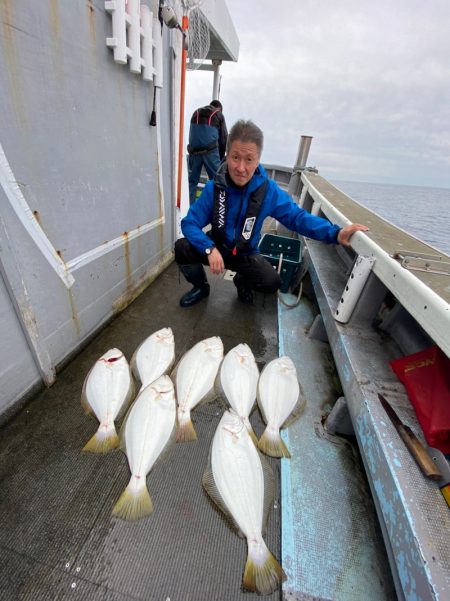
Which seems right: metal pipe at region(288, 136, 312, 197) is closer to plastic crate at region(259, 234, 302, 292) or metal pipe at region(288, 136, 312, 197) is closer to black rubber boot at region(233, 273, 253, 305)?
plastic crate at region(259, 234, 302, 292)

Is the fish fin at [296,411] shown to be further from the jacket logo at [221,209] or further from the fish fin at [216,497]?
the jacket logo at [221,209]

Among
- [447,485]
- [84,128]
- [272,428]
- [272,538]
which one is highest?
[84,128]

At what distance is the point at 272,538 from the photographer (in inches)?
53.6

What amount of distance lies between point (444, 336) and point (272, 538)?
123cm

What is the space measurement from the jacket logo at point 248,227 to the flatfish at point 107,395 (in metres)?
1.61

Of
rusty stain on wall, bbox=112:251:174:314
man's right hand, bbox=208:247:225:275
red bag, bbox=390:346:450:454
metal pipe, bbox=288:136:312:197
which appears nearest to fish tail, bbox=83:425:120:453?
rusty stain on wall, bbox=112:251:174:314

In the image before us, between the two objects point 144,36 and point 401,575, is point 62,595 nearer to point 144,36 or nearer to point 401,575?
point 401,575

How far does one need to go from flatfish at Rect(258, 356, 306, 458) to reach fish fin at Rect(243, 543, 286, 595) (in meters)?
0.48

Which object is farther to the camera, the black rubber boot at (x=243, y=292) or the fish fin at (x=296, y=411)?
the black rubber boot at (x=243, y=292)

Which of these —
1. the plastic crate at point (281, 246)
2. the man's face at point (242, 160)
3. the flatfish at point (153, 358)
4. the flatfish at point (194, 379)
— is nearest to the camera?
the flatfish at point (194, 379)

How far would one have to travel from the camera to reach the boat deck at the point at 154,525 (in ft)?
3.87

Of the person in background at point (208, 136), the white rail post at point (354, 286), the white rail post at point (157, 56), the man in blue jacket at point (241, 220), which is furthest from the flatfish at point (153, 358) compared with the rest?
the person in background at point (208, 136)

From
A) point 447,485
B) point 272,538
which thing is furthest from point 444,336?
point 272,538

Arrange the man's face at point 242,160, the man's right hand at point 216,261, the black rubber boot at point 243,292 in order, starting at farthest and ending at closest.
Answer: the black rubber boot at point 243,292, the man's right hand at point 216,261, the man's face at point 242,160
